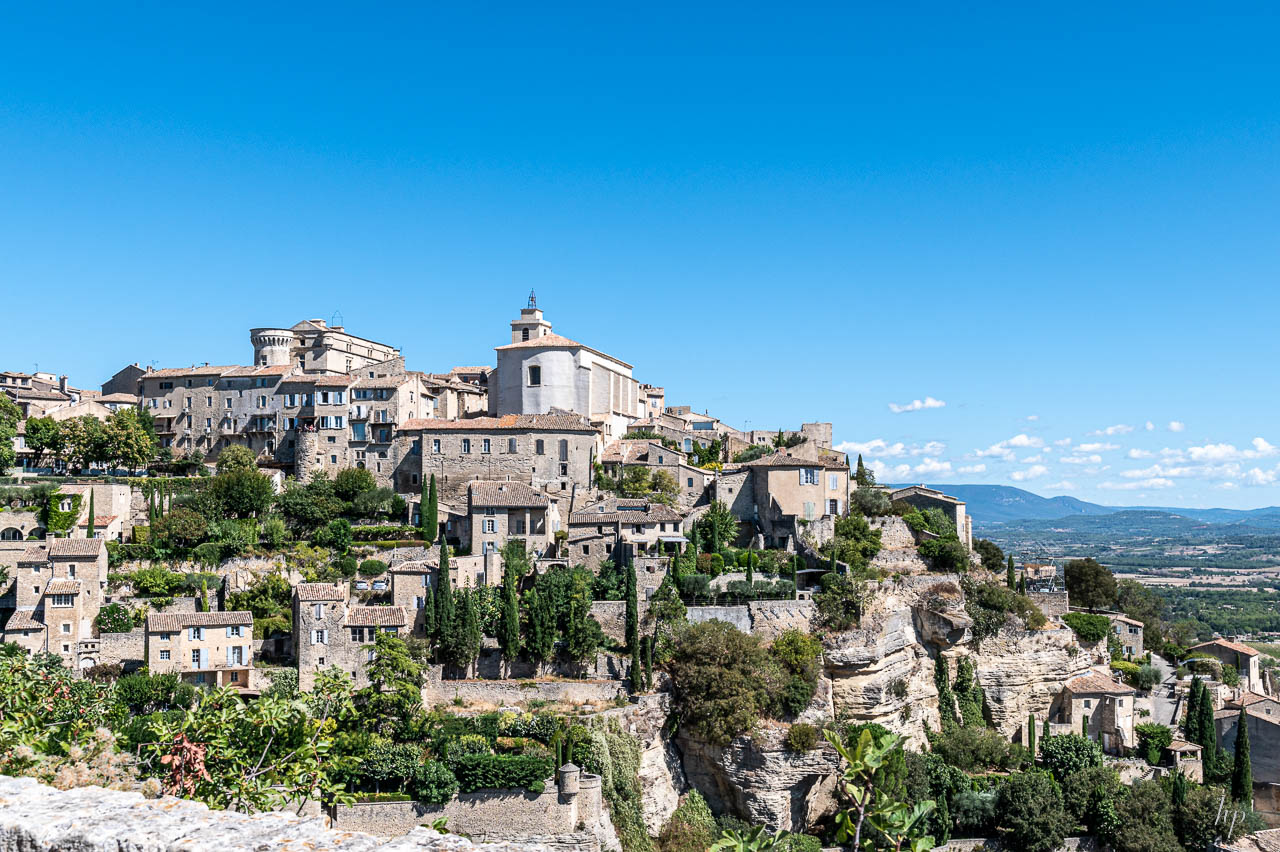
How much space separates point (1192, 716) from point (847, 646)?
20.6 m

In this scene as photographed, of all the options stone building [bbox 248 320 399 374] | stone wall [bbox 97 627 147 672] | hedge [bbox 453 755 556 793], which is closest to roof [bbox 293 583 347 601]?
stone wall [bbox 97 627 147 672]

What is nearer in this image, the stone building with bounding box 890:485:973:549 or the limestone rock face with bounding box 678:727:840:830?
the limestone rock face with bounding box 678:727:840:830

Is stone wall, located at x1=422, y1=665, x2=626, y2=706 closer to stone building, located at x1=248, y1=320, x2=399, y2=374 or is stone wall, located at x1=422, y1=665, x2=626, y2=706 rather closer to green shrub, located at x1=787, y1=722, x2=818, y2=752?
green shrub, located at x1=787, y1=722, x2=818, y2=752

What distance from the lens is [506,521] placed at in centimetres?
5272

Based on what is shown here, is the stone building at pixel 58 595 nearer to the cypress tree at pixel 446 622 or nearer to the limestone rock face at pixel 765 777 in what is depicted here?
the cypress tree at pixel 446 622

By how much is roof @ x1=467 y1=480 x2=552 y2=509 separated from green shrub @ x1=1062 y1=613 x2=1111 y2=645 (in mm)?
30812

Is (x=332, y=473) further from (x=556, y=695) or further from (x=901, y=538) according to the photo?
(x=901, y=538)

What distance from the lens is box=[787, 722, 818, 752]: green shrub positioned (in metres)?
44.1

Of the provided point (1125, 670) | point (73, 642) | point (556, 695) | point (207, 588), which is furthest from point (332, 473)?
point (1125, 670)

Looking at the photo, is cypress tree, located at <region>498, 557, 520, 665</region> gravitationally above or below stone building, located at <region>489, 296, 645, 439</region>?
below

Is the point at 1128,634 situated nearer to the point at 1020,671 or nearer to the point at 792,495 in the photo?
the point at 1020,671

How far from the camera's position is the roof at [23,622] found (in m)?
43.4

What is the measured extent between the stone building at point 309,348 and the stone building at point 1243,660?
2464 inches

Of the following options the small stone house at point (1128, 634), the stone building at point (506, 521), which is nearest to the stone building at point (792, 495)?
the stone building at point (506, 521)
